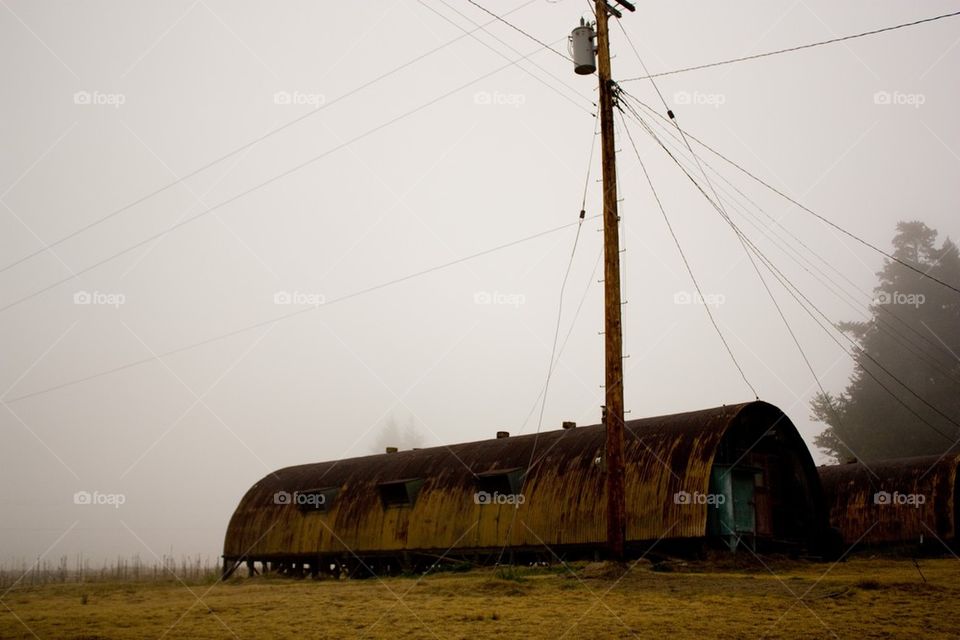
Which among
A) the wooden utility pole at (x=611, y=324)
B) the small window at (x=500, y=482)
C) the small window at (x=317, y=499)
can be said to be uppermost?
the wooden utility pole at (x=611, y=324)

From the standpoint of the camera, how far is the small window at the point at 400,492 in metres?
28.5

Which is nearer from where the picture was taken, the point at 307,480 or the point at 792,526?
the point at 792,526

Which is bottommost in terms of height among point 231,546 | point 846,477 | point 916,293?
point 231,546

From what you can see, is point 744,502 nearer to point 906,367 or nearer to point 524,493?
point 524,493

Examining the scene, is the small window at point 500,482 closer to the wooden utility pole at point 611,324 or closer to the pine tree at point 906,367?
the wooden utility pole at point 611,324

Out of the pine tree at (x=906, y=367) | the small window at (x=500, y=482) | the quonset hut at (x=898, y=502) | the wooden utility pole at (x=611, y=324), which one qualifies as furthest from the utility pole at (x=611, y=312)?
the pine tree at (x=906, y=367)

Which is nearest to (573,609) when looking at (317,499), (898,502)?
(317,499)

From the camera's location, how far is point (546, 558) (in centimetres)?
2342

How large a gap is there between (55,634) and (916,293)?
207ft

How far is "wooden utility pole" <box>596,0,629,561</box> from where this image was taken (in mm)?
16938

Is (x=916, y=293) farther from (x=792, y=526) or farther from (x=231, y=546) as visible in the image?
(x=231, y=546)

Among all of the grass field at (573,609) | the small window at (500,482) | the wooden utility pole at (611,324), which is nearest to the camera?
the grass field at (573,609)

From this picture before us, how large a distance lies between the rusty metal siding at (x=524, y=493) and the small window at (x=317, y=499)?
28 centimetres

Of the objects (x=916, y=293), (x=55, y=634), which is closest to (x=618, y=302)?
(x=55, y=634)
